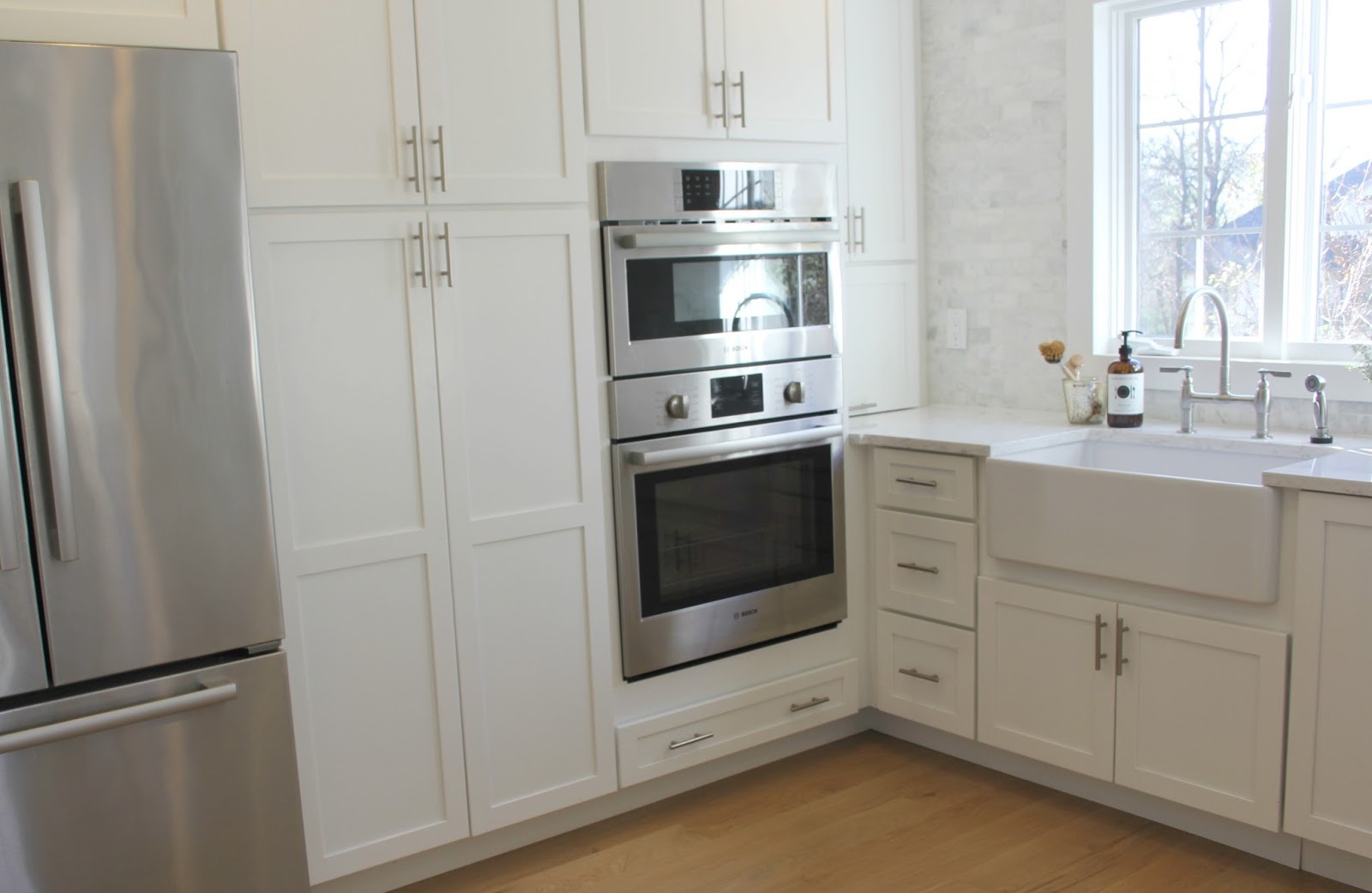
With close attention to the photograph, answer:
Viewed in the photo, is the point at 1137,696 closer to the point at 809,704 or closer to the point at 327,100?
the point at 809,704

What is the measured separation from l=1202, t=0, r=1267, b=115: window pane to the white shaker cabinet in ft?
5.76

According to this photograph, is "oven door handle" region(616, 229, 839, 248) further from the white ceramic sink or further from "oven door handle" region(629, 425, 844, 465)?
the white ceramic sink

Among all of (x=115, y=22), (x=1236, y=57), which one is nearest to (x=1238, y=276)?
(x=1236, y=57)

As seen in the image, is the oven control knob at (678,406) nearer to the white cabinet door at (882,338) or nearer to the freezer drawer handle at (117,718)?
the white cabinet door at (882,338)

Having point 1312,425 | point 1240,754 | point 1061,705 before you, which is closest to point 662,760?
point 1061,705

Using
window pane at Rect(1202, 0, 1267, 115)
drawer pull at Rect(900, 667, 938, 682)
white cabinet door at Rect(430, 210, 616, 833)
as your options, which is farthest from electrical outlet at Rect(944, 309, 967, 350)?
white cabinet door at Rect(430, 210, 616, 833)

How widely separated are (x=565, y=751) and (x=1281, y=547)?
1627mm

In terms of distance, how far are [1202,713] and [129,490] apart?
2193mm

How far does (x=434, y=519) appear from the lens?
259cm

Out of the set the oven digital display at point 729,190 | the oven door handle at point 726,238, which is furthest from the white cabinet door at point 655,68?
the oven door handle at point 726,238

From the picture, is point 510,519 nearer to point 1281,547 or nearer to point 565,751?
point 565,751

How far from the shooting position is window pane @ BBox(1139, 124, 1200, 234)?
3266 mm

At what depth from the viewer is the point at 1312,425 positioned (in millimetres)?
2986

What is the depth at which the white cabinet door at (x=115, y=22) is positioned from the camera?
6.61ft
